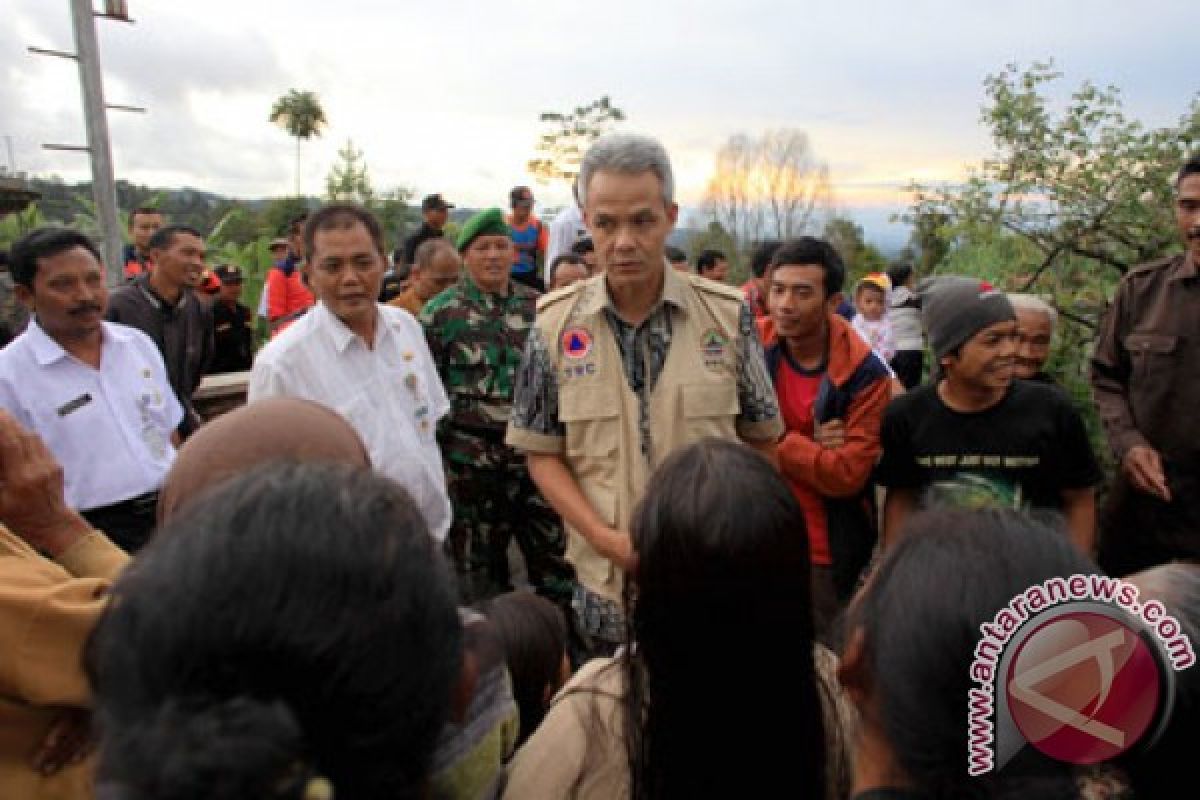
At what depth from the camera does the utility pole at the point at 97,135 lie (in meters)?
4.62

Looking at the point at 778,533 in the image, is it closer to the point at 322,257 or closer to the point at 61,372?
the point at 322,257

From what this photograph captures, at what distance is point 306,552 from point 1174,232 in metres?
5.16

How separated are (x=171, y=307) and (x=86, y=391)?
194 cm

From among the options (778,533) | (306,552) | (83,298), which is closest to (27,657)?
(306,552)

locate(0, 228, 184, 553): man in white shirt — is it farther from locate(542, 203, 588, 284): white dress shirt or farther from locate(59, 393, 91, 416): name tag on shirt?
locate(542, 203, 588, 284): white dress shirt

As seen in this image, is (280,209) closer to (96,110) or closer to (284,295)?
(284,295)

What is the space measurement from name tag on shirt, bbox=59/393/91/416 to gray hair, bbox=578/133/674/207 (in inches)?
78.5

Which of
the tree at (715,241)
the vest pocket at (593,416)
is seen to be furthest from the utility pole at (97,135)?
the tree at (715,241)

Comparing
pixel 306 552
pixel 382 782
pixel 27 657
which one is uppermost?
pixel 306 552

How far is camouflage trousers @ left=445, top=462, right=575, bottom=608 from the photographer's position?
3.85 metres

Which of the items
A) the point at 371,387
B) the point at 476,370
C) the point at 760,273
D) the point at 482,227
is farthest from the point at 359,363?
the point at 760,273

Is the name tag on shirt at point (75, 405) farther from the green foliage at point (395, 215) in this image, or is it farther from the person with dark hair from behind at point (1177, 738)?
the green foliage at point (395, 215)

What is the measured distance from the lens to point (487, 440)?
3.89 m

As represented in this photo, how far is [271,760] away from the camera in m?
0.63
